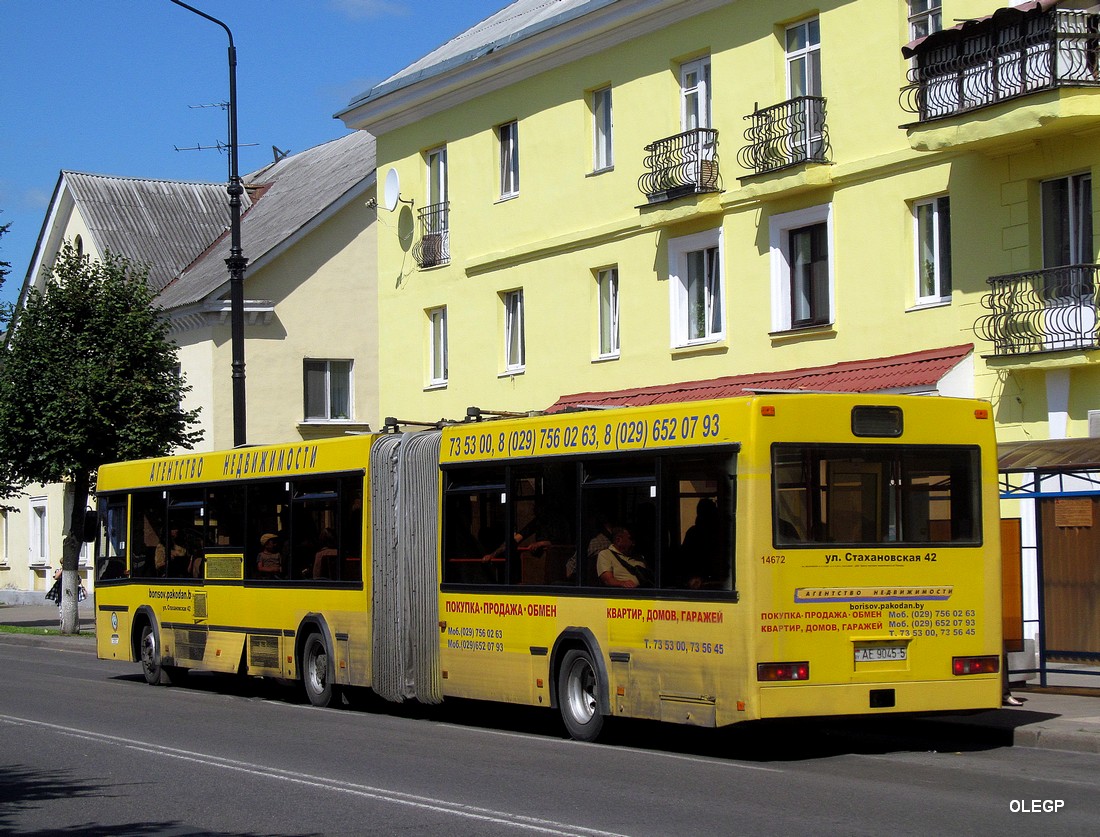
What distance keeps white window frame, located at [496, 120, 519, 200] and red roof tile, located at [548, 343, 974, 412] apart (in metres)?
5.56

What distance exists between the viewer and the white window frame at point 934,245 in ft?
68.5

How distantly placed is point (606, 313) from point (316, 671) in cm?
1081

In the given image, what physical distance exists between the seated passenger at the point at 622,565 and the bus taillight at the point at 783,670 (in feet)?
5.21

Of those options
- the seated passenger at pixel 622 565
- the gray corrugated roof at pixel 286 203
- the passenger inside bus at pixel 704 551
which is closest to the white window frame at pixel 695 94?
the seated passenger at pixel 622 565

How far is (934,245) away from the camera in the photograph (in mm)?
21078

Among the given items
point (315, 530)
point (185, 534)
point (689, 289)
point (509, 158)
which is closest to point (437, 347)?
point (509, 158)

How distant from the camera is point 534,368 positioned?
28.7 meters

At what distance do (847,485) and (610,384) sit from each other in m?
14.7

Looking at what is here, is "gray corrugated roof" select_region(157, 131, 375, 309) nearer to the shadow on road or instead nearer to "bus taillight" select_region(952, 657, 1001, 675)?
the shadow on road

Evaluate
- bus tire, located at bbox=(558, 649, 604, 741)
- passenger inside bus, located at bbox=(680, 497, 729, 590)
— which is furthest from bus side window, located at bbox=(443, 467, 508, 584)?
passenger inside bus, located at bbox=(680, 497, 729, 590)

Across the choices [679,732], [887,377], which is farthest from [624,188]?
[679,732]

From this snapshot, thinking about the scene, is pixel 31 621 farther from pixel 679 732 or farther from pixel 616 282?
pixel 679 732

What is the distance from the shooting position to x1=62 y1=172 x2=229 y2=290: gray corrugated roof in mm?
45781

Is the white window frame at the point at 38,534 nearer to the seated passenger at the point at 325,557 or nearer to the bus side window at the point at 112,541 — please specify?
the bus side window at the point at 112,541
